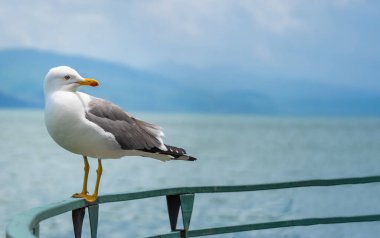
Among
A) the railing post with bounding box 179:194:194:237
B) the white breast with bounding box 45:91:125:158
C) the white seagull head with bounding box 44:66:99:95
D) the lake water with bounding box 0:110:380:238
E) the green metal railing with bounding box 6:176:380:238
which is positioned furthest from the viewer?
the lake water with bounding box 0:110:380:238

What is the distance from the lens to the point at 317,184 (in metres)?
3.82

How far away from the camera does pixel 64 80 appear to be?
3955 millimetres

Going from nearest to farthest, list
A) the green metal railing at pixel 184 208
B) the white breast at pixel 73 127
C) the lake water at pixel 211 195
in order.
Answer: the green metal railing at pixel 184 208 → the white breast at pixel 73 127 → the lake water at pixel 211 195

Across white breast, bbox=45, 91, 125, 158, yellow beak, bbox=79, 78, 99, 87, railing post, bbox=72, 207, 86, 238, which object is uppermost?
yellow beak, bbox=79, 78, 99, 87

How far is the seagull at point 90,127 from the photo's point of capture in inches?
149

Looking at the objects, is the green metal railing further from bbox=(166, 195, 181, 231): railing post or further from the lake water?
the lake water

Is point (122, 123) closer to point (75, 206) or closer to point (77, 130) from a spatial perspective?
point (77, 130)

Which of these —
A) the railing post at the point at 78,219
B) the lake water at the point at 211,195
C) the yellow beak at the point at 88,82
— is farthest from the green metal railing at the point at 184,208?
the lake water at the point at 211,195

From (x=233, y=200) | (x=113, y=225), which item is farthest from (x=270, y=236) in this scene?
(x=233, y=200)

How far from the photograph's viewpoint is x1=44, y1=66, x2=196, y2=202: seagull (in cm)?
378

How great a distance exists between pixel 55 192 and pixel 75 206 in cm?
2858

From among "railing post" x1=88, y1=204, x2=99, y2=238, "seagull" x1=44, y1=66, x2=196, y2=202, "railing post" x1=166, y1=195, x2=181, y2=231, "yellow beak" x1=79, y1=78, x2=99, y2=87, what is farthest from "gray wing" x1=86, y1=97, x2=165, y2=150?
"railing post" x1=88, y1=204, x2=99, y2=238

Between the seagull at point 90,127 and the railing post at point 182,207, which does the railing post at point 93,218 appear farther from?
the railing post at point 182,207

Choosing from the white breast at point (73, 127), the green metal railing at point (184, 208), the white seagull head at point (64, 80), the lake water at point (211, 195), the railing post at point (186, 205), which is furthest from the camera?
the lake water at point (211, 195)
